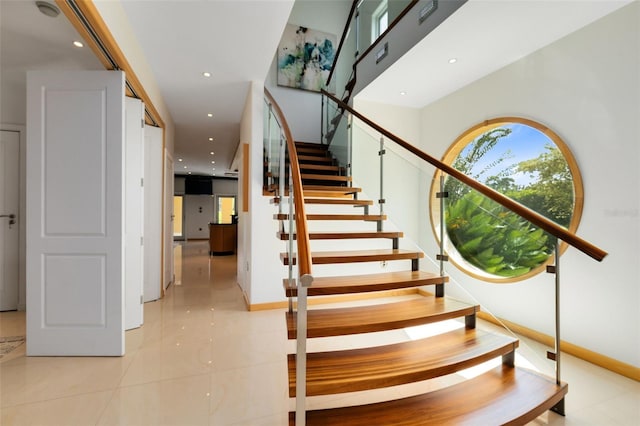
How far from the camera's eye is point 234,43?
9.53 ft

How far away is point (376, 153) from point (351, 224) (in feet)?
3.76

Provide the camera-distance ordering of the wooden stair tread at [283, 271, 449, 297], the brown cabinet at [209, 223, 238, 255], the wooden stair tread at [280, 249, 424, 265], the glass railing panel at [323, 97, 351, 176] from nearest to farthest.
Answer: the wooden stair tread at [283, 271, 449, 297], the wooden stair tread at [280, 249, 424, 265], the glass railing panel at [323, 97, 351, 176], the brown cabinet at [209, 223, 238, 255]

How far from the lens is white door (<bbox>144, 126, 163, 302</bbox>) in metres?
3.98

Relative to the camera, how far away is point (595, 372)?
7.91 feet

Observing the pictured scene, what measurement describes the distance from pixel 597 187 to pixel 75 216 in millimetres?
4638

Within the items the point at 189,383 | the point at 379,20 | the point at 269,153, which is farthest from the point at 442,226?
the point at 379,20

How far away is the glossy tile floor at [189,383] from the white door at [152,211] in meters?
1.03

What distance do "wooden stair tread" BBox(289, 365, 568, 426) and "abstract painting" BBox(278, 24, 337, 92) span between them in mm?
6012

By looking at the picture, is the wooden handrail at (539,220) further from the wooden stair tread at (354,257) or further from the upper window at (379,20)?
the upper window at (379,20)

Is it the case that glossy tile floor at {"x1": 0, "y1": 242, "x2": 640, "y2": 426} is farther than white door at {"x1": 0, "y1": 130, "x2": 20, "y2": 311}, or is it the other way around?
white door at {"x1": 0, "y1": 130, "x2": 20, "y2": 311}

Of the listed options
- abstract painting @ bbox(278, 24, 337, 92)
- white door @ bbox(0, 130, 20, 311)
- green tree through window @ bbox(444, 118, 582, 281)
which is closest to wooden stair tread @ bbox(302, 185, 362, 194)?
green tree through window @ bbox(444, 118, 582, 281)

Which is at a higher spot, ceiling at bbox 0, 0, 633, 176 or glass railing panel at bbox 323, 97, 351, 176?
ceiling at bbox 0, 0, 633, 176

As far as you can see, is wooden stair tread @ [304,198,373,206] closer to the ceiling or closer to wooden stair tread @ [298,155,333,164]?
wooden stair tread @ [298,155,333,164]

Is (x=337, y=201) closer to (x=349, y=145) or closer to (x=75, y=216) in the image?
(x=349, y=145)
